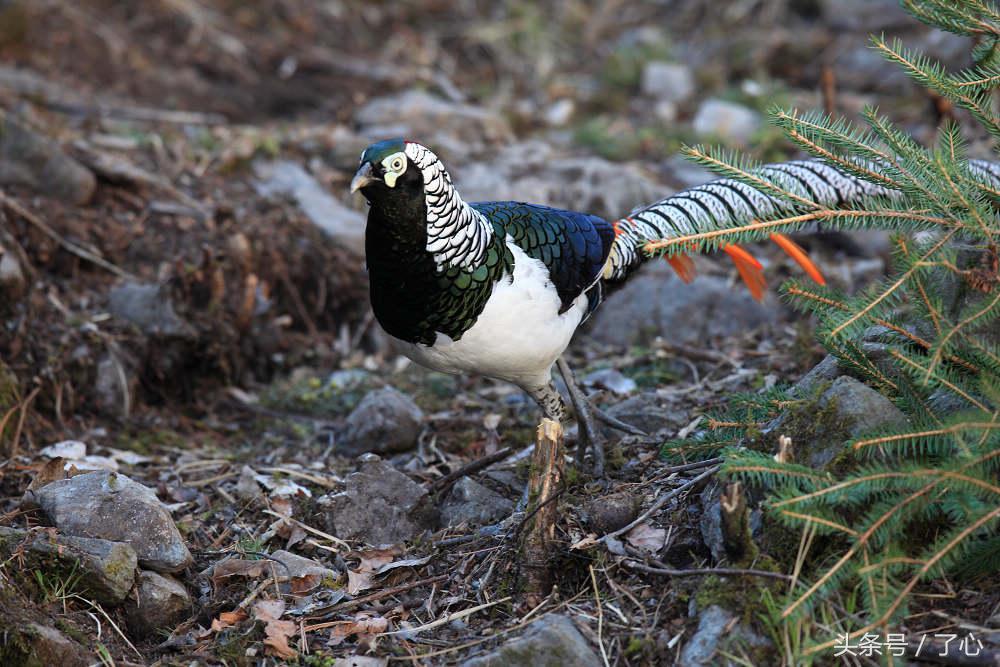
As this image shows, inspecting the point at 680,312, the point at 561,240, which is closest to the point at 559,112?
the point at 680,312

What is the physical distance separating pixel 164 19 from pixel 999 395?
7.55 meters

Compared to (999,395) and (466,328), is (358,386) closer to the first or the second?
(466,328)

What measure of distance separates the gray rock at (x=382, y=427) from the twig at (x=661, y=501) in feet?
5.16

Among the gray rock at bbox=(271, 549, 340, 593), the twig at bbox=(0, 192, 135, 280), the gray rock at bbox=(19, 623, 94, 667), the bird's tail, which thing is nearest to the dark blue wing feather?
the bird's tail

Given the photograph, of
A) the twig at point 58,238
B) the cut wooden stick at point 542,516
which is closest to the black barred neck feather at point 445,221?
the cut wooden stick at point 542,516

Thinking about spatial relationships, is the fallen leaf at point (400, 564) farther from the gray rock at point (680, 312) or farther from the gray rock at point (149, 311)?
the gray rock at point (680, 312)

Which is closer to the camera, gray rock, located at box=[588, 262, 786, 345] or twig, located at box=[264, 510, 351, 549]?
twig, located at box=[264, 510, 351, 549]

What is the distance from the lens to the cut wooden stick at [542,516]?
325 cm

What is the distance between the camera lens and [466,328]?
3549 mm

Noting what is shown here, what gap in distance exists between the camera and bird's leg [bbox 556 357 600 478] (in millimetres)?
4141

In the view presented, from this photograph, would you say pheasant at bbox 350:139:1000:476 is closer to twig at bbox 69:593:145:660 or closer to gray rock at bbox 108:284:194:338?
twig at bbox 69:593:145:660

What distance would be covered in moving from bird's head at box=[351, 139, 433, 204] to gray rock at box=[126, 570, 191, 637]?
1.43 meters

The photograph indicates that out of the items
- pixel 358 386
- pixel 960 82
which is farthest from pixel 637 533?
pixel 358 386

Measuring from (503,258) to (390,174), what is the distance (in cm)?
61
